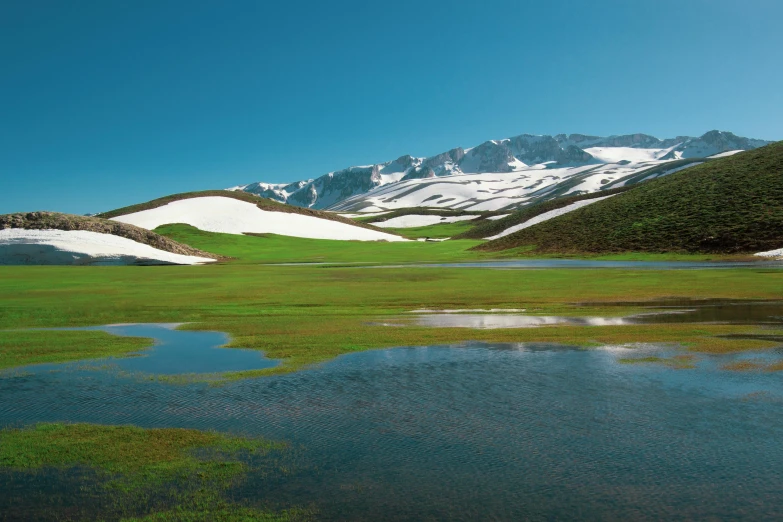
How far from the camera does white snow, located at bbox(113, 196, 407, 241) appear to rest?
398 ft

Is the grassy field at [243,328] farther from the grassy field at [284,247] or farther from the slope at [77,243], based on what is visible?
the grassy field at [284,247]

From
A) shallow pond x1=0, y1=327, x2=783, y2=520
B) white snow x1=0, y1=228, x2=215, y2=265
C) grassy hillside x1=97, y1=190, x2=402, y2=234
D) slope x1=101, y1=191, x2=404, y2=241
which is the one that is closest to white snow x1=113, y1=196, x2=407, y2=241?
slope x1=101, y1=191, x2=404, y2=241

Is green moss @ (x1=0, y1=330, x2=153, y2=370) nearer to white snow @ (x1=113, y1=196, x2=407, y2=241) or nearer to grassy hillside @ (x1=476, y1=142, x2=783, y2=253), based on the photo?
grassy hillside @ (x1=476, y1=142, x2=783, y2=253)

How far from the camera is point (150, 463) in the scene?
28.0 ft

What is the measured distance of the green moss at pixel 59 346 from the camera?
1588 centimetres

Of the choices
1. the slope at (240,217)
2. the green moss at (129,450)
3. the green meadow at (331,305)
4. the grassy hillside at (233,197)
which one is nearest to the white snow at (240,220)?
the slope at (240,217)

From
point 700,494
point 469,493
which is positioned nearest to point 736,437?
point 700,494

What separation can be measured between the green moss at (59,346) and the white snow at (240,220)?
97236mm

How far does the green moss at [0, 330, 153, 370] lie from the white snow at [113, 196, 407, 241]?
97.2 metres

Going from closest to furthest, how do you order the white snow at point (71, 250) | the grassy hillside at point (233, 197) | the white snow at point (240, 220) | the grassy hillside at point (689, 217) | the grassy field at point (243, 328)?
the grassy field at point (243, 328) < the white snow at point (71, 250) < the grassy hillside at point (689, 217) < the white snow at point (240, 220) < the grassy hillside at point (233, 197)

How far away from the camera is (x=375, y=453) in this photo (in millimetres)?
8984

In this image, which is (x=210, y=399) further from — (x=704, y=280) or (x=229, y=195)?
(x=229, y=195)

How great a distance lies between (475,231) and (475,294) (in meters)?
114

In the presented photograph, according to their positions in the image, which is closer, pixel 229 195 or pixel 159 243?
pixel 159 243
